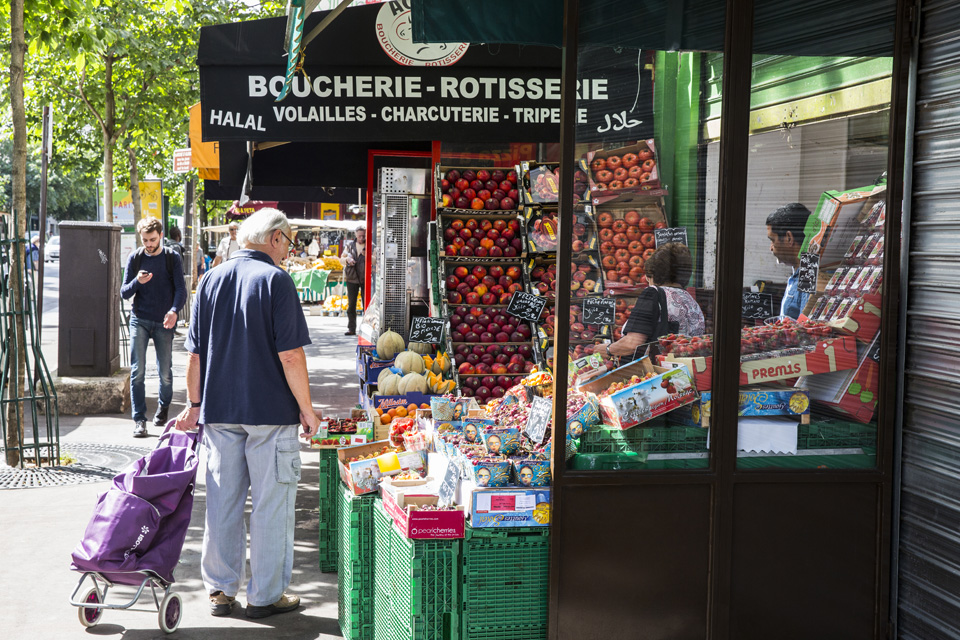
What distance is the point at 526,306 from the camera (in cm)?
696

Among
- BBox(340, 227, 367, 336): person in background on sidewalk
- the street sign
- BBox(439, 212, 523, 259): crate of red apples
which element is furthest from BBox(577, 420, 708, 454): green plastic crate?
the street sign

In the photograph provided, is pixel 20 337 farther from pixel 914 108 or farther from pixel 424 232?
pixel 914 108

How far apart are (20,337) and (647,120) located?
247 inches

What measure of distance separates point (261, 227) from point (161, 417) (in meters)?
5.67

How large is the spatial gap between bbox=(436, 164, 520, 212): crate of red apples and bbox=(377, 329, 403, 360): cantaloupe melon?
1.22 meters

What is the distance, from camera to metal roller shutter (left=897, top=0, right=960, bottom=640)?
3502 mm

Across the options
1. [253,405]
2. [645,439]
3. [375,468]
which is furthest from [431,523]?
[253,405]

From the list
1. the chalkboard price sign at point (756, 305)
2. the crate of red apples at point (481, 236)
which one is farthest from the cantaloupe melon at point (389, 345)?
the chalkboard price sign at point (756, 305)

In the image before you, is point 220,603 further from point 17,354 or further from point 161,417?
point 161,417

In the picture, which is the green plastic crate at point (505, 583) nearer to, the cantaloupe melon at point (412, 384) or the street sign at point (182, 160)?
the cantaloupe melon at point (412, 384)

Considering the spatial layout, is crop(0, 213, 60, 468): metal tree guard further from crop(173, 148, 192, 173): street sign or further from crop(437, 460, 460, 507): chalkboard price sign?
crop(173, 148, 192, 173): street sign

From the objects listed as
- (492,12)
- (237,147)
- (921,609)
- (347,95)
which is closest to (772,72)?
(492,12)

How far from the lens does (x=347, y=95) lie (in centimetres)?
585

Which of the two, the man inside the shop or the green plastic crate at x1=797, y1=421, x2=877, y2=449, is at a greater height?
the man inside the shop
